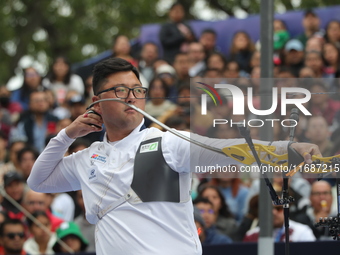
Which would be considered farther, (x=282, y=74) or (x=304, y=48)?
(x=304, y=48)

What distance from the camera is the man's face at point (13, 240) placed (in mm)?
8387

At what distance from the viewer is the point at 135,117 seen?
4844 mm

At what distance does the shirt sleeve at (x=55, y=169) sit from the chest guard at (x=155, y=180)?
25.5 inches

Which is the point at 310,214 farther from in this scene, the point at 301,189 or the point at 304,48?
the point at 304,48

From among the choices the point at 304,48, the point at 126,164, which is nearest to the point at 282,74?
the point at 304,48

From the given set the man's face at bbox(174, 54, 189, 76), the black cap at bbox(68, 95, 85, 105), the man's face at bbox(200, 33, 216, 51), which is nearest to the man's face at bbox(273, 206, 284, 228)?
the black cap at bbox(68, 95, 85, 105)

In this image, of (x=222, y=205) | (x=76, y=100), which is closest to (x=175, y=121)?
(x=222, y=205)

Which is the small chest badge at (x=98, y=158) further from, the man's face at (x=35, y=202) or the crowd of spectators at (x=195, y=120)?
the man's face at (x=35, y=202)

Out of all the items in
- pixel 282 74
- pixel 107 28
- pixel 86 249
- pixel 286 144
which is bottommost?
pixel 86 249

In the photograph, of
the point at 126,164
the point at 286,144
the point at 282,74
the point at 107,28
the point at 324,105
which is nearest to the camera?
the point at 286,144

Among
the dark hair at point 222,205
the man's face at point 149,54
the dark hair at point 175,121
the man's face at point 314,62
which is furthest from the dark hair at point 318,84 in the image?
the man's face at point 149,54

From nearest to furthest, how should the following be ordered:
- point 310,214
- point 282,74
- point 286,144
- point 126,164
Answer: point 286,144 → point 126,164 → point 310,214 → point 282,74

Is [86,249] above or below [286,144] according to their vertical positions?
below

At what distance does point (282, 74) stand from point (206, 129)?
6.13 m
